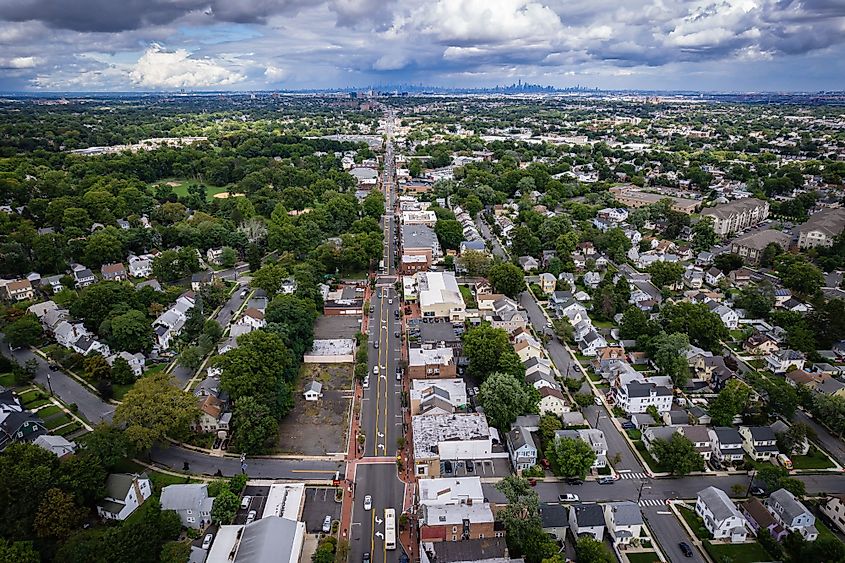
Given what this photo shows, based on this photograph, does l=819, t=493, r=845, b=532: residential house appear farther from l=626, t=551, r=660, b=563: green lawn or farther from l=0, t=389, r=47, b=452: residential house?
l=0, t=389, r=47, b=452: residential house

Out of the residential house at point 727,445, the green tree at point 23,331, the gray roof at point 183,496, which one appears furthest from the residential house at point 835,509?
the green tree at point 23,331

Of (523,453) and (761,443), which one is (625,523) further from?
(761,443)

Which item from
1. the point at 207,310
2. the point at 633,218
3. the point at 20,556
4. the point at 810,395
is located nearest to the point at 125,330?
the point at 207,310

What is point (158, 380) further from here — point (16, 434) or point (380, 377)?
point (380, 377)

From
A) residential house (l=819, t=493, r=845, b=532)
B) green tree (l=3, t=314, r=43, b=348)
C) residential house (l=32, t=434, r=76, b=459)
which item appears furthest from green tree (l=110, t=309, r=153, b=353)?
residential house (l=819, t=493, r=845, b=532)

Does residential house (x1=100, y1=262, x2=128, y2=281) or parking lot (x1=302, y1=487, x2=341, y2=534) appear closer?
parking lot (x1=302, y1=487, x2=341, y2=534)

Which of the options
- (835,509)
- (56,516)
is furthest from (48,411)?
(835,509)
